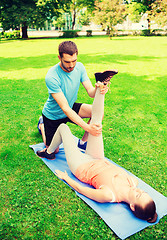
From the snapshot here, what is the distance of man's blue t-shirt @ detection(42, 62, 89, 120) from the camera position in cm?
312

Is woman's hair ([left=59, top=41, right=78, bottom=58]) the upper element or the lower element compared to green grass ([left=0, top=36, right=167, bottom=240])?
upper

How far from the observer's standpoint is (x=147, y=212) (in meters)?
2.34

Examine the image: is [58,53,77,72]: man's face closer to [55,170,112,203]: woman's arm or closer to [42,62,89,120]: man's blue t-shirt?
[42,62,89,120]: man's blue t-shirt

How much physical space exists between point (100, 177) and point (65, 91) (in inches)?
55.4

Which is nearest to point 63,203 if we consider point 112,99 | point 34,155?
point 34,155

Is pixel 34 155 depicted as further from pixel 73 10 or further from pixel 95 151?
pixel 73 10

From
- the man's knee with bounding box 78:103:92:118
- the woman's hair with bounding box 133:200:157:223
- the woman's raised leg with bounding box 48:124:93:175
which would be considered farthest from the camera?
the man's knee with bounding box 78:103:92:118

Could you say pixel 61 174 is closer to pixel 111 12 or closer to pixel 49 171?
pixel 49 171

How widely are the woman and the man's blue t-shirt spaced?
47 centimetres

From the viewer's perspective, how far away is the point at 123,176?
8.88 ft

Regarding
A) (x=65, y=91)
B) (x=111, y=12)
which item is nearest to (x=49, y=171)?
(x=65, y=91)

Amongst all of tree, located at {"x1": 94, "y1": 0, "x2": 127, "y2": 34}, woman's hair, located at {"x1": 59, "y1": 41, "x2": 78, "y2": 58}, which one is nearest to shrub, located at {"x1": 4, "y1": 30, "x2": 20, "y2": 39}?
tree, located at {"x1": 94, "y1": 0, "x2": 127, "y2": 34}

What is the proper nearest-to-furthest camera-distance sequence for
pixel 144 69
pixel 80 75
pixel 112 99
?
1. pixel 80 75
2. pixel 112 99
3. pixel 144 69

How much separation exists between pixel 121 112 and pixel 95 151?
9.28 feet
